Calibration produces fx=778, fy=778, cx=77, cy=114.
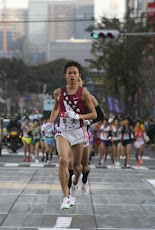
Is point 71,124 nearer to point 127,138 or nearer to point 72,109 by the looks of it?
point 72,109

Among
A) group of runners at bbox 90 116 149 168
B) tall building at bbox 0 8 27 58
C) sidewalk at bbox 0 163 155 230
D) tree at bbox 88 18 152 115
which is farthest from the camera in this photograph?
tall building at bbox 0 8 27 58

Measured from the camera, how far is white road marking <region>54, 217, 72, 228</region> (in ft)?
31.1

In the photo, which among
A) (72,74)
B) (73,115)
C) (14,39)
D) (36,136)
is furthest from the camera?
(14,39)

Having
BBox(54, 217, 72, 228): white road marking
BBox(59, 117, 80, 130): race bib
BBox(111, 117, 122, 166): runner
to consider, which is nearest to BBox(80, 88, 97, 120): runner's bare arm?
BBox(59, 117, 80, 130): race bib

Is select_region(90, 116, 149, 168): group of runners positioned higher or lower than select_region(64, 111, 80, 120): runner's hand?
lower

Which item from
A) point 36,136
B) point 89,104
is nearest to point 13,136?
point 36,136

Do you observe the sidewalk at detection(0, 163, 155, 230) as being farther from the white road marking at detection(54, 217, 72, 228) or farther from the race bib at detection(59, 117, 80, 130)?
the race bib at detection(59, 117, 80, 130)

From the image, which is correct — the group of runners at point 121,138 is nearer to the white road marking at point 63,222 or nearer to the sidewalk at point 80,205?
the sidewalk at point 80,205

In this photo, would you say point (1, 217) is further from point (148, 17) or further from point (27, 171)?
point (148, 17)

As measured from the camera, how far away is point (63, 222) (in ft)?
32.0

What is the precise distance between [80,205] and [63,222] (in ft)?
5.74

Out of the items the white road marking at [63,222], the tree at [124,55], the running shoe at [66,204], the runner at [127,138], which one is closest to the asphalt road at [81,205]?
the white road marking at [63,222]

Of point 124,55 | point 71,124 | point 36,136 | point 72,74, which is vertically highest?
point 124,55

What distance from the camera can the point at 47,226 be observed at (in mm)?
9422
